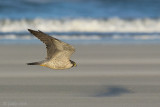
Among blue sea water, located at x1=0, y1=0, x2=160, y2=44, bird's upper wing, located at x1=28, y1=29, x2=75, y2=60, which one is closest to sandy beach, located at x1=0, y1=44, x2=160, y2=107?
bird's upper wing, located at x1=28, y1=29, x2=75, y2=60

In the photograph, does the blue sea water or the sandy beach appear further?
the blue sea water

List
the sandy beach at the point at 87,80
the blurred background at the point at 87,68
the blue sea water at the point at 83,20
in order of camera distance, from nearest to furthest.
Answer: the sandy beach at the point at 87,80
the blurred background at the point at 87,68
the blue sea water at the point at 83,20

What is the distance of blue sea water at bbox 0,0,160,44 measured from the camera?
42.7 ft

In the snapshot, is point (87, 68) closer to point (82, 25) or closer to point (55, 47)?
point (55, 47)

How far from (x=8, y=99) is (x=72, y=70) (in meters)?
2.21

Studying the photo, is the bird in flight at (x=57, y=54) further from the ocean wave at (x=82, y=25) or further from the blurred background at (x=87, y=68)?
the ocean wave at (x=82, y=25)

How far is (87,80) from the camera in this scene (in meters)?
7.03

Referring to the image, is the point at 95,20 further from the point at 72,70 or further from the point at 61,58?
the point at 61,58

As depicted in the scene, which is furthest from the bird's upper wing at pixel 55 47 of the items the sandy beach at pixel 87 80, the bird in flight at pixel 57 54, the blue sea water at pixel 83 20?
the blue sea water at pixel 83 20

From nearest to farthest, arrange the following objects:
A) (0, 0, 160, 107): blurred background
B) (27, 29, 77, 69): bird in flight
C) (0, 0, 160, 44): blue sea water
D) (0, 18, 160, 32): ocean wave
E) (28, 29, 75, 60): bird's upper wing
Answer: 1. (28, 29, 75, 60): bird's upper wing
2. (27, 29, 77, 69): bird in flight
3. (0, 0, 160, 107): blurred background
4. (0, 0, 160, 44): blue sea water
5. (0, 18, 160, 32): ocean wave

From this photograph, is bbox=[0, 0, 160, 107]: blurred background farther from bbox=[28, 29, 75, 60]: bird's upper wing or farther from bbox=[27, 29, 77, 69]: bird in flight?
bbox=[28, 29, 75, 60]: bird's upper wing

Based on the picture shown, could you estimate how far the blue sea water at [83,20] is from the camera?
13.0 m

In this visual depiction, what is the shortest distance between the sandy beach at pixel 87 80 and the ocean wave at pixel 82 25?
5.54 metres

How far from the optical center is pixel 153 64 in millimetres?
8383
